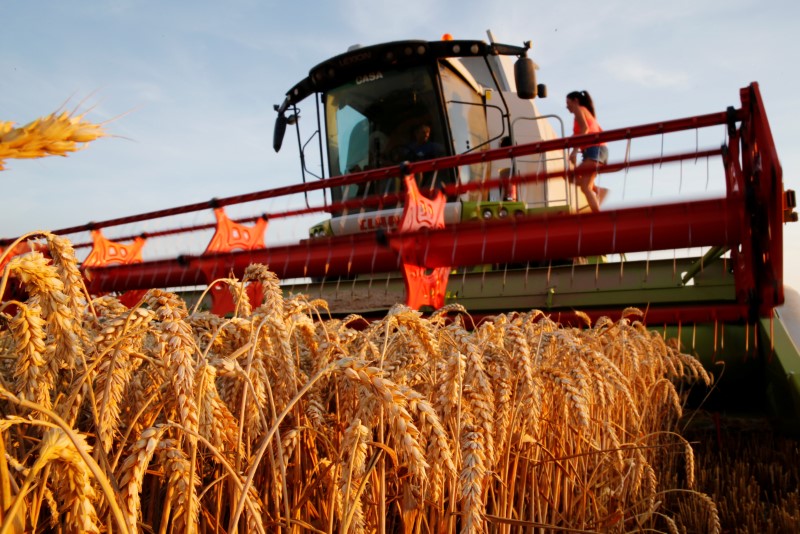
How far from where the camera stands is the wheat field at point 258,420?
782 mm

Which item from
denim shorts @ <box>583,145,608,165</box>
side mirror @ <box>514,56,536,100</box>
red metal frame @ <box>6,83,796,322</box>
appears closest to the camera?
red metal frame @ <box>6,83,796,322</box>

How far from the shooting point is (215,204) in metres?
5.84

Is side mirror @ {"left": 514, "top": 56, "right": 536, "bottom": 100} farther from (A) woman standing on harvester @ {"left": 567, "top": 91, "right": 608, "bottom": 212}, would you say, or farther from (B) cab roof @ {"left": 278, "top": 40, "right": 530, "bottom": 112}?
(A) woman standing on harvester @ {"left": 567, "top": 91, "right": 608, "bottom": 212}

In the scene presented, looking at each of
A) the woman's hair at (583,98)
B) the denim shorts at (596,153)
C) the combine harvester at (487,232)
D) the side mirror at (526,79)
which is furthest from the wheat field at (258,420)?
the woman's hair at (583,98)

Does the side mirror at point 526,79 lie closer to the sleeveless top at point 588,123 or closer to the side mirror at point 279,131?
the sleeveless top at point 588,123

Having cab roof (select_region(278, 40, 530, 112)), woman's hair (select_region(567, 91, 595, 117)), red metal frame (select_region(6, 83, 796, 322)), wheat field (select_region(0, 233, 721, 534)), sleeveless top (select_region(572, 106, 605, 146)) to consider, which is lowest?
wheat field (select_region(0, 233, 721, 534))

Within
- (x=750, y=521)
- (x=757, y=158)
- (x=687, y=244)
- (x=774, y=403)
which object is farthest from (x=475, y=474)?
(x=757, y=158)

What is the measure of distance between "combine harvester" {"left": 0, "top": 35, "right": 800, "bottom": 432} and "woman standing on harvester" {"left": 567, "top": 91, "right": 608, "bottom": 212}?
48 centimetres

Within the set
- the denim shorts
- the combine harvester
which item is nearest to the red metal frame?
the combine harvester

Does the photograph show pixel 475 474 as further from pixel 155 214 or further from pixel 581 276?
pixel 155 214

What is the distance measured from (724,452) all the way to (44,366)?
3267 mm

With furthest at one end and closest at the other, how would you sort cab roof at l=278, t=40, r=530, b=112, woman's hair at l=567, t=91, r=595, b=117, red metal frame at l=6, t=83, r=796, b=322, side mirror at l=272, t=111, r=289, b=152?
1. woman's hair at l=567, t=91, r=595, b=117
2. side mirror at l=272, t=111, r=289, b=152
3. cab roof at l=278, t=40, r=530, b=112
4. red metal frame at l=6, t=83, r=796, b=322

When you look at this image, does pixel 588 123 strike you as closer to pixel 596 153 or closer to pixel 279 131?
pixel 596 153

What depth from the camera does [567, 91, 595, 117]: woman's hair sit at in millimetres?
7102
